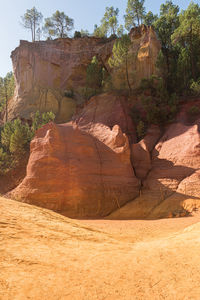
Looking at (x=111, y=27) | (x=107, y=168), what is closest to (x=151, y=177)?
(x=107, y=168)

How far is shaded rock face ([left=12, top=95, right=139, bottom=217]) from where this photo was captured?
1434 cm

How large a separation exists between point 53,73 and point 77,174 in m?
30.0

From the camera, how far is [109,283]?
9.50ft

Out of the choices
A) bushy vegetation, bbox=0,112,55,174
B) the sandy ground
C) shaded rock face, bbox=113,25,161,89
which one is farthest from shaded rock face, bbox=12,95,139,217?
shaded rock face, bbox=113,25,161,89

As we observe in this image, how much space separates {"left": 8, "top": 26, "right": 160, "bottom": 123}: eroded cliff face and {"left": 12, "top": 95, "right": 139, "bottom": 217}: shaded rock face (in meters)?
17.8

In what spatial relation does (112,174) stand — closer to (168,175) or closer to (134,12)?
(168,175)

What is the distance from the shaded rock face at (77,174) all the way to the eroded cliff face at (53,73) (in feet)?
58.5

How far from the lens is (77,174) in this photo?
596 inches

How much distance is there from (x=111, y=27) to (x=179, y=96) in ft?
88.5

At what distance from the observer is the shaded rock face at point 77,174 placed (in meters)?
14.3

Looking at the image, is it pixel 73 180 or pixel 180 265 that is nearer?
pixel 180 265

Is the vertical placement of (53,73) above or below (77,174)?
above

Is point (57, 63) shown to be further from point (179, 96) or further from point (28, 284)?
point (28, 284)

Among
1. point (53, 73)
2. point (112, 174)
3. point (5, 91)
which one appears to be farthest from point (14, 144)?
point (5, 91)
